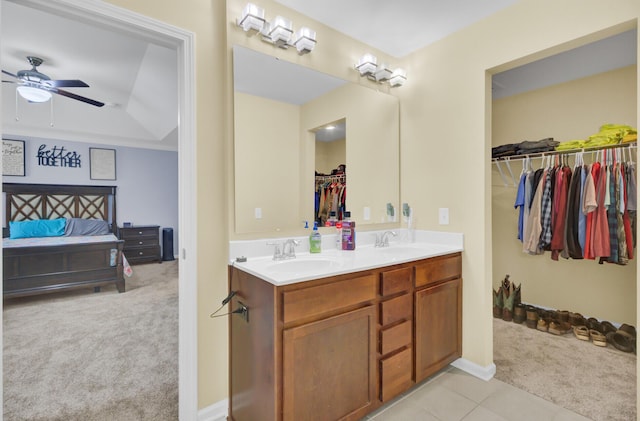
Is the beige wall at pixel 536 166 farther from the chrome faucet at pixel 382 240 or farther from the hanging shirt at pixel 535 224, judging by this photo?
the chrome faucet at pixel 382 240

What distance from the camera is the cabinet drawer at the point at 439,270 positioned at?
2.02 meters

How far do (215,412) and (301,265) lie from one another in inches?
37.9

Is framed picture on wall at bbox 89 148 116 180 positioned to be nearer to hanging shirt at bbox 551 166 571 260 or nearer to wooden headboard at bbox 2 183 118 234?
wooden headboard at bbox 2 183 118 234

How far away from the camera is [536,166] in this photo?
3.26m

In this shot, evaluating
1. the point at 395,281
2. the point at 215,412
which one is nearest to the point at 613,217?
the point at 395,281

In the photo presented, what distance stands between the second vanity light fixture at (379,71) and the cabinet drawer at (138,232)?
219 inches

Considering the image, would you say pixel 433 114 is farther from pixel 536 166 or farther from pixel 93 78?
pixel 93 78

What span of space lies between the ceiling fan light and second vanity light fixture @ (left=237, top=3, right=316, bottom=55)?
309cm

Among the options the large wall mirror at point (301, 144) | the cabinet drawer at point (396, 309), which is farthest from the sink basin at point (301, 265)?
the cabinet drawer at point (396, 309)

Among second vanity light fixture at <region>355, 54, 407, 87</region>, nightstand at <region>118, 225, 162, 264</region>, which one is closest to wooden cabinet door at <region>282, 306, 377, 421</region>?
second vanity light fixture at <region>355, 54, 407, 87</region>

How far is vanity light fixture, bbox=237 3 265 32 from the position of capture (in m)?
1.81

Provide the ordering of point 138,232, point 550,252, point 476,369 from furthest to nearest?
point 138,232
point 550,252
point 476,369

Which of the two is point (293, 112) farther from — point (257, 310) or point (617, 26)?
point (617, 26)

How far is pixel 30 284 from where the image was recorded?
12.8 feet
